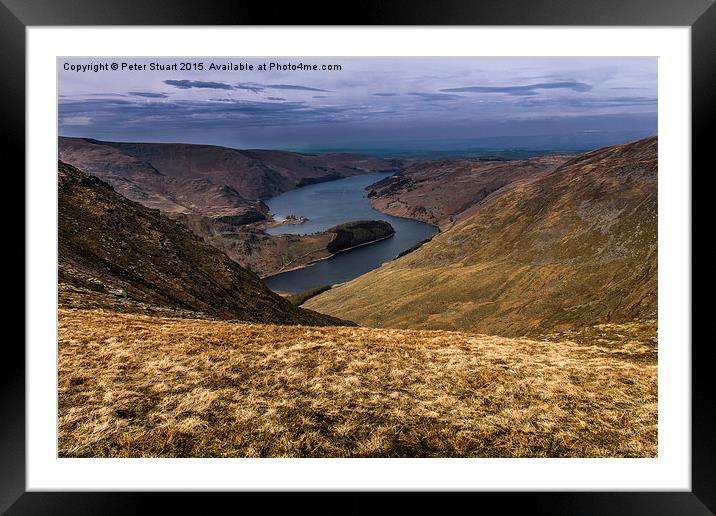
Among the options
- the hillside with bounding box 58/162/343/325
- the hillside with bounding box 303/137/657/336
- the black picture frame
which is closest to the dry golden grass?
Result: the black picture frame
